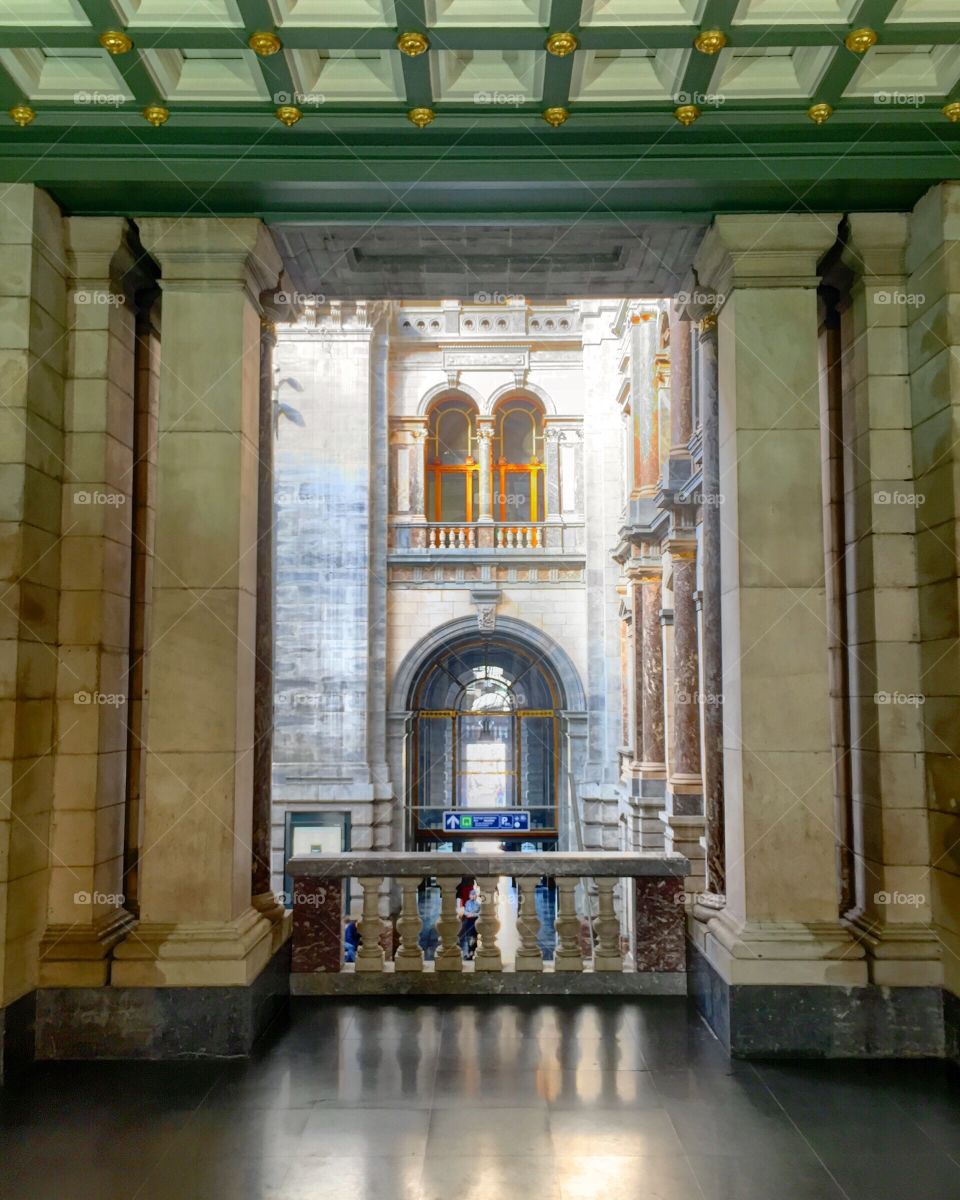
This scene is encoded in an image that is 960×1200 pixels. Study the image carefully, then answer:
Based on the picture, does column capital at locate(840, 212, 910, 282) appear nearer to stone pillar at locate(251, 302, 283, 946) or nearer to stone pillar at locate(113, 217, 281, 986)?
stone pillar at locate(113, 217, 281, 986)

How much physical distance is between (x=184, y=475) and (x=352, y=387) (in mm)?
13833

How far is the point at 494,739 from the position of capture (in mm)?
24125

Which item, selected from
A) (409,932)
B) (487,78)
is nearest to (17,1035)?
(409,932)

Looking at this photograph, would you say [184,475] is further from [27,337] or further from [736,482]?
[736,482]

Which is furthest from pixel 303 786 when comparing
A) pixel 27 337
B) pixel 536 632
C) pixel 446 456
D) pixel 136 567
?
pixel 27 337

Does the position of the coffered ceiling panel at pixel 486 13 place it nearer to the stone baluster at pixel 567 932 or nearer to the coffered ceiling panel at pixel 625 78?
the coffered ceiling panel at pixel 625 78

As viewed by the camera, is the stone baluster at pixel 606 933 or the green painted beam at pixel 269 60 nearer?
the green painted beam at pixel 269 60

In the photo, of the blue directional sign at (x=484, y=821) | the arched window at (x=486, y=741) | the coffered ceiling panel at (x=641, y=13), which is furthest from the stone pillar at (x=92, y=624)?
the arched window at (x=486, y=741)

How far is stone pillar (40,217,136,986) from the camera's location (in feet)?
17.6

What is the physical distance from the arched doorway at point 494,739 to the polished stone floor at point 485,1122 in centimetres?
1455

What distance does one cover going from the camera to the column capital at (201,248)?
555 centimetres

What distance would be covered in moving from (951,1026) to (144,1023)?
4.26 m

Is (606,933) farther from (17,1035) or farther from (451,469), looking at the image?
(451,469)

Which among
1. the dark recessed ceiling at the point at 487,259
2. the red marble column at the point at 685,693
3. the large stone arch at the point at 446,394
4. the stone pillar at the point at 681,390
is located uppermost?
the large stone arch at the point at 446,394
